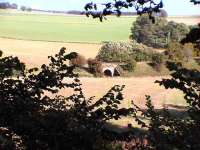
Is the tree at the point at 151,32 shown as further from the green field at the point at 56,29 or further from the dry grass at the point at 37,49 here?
the green field at the point at 56,29

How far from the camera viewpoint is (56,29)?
102 meters

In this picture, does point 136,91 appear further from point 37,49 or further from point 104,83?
point 37,49

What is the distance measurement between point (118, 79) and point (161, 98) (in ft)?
35.4

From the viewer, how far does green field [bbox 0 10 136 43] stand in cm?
9056

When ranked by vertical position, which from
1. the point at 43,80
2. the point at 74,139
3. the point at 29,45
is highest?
the point at 43,80

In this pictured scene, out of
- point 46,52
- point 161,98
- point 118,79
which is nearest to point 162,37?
point 46,52

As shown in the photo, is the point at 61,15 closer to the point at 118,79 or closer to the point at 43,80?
the point at 118,79

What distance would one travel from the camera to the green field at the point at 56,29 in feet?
297

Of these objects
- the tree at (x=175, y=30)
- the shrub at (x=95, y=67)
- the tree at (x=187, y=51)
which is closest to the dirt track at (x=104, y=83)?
the shrub at (x=95, y=67)

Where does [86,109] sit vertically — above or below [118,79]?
above

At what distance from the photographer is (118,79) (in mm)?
48531

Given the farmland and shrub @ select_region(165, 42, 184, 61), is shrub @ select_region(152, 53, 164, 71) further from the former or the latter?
the farmland

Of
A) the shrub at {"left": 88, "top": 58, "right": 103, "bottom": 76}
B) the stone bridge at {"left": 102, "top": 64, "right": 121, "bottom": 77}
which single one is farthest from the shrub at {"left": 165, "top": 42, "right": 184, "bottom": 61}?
the shrub at {"left": 88, "top": 58, "right": 103, "bottom": 76}

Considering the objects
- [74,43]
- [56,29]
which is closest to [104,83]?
[74,43]
